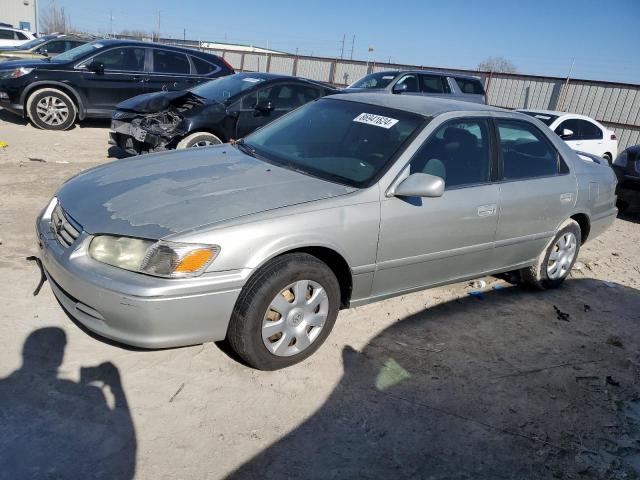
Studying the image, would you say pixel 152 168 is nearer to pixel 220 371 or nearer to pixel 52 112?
pixel 220 371

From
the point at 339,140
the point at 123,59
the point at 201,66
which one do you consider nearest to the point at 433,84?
the point at 201,66

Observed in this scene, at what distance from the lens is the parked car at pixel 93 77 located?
30.2 ft

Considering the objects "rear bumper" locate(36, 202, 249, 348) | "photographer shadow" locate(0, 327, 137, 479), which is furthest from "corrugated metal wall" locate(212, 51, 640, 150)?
"photographer shadow" locate(0, 327, 137, 479)

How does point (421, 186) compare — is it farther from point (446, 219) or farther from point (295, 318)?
point (295, 318)

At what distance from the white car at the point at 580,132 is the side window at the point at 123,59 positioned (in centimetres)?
762

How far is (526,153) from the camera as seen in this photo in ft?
14.1

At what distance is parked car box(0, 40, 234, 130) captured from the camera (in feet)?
30.2

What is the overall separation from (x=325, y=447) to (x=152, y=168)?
218 cm

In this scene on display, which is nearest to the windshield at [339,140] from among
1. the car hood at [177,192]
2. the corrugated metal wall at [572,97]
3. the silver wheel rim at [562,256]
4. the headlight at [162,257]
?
the car hood at [177,192]

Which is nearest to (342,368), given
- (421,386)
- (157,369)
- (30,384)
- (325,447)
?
(421,386)

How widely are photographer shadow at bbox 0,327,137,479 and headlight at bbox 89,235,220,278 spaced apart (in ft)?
2.29

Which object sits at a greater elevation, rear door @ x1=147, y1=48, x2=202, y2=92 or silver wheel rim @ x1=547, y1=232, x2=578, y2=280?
rear door @ x1=147, y1=48, x2=202, y2=92

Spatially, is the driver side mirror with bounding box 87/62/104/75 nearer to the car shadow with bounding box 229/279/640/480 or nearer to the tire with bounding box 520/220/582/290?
the car shadow with bounding box 229/279/640/480

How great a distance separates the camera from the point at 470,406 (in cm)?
299
